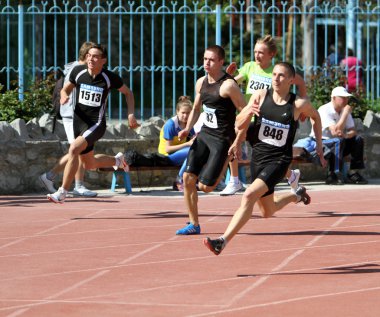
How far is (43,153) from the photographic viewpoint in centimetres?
1552

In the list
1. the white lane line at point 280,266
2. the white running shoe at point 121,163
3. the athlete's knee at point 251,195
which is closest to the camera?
the white lane line at point 280,266

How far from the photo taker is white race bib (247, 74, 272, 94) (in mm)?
13992

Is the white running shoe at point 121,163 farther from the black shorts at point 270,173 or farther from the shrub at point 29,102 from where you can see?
the black shorts at point 270,173

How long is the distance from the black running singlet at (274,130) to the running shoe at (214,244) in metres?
1.26

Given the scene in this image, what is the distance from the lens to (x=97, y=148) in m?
15.9

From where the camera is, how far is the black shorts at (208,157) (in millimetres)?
11148

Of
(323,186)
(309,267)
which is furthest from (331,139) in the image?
(309,267)

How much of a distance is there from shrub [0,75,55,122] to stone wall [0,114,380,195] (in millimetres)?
597

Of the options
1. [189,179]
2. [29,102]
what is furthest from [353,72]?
[189,179]

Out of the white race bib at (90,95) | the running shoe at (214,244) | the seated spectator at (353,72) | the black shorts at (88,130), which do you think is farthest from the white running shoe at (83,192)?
the running shoe at (214,244)

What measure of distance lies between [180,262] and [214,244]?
561 millimetres

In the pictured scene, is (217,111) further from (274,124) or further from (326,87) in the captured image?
(326,87)

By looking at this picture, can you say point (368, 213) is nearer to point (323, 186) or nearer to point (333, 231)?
point (333, 231)

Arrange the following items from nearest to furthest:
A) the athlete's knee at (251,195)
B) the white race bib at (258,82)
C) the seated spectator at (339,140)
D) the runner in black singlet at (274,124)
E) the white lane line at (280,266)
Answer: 1. the white lane line at (280,266)
2. the athlete's knee at (251,195)
3. the runner in black singlet at (274,124)
4. the white race bib at (258,82)
5. the seated spectator at (339,140)
